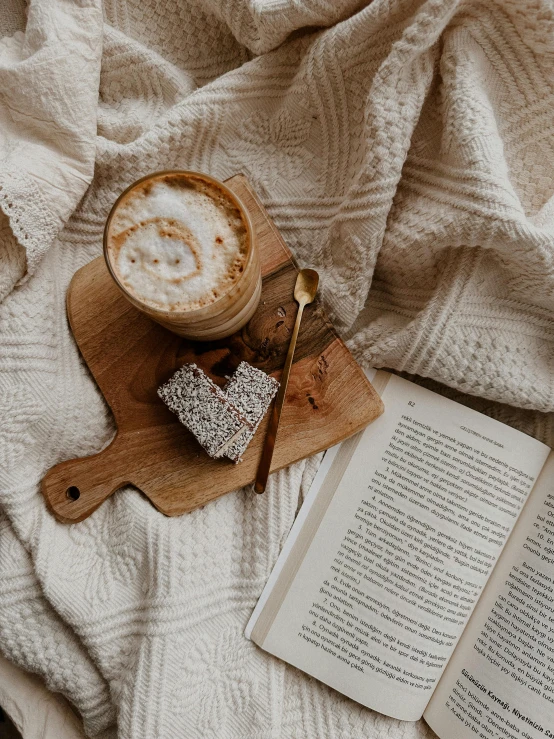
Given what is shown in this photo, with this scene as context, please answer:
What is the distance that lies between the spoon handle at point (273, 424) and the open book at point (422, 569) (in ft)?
0.41

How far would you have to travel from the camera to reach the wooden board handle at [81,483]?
91cm

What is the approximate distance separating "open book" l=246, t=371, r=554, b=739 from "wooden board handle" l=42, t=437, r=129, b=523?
303mm

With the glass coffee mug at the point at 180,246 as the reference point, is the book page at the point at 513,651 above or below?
below

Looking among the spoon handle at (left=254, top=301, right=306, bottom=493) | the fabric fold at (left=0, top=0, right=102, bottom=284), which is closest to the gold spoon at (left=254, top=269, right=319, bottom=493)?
the spoon handle at (left=254, top=301, right=306, bottom=493)

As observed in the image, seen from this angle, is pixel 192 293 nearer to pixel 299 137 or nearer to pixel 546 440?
pixel 299 137

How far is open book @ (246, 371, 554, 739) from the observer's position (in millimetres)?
908

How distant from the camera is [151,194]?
76cm

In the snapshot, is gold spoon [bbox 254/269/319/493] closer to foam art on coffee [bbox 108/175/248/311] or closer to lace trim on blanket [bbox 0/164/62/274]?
foam art on coffee [bbox 108/175/248/311]

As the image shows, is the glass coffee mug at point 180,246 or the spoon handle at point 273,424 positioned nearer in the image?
A: the glass coffee mug at point 180,246

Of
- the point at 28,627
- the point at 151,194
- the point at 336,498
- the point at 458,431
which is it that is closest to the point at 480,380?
the point at 458,431

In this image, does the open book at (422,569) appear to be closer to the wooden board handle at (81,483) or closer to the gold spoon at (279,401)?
the gold spoon at (279,401)

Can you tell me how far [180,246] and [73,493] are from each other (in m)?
0.44

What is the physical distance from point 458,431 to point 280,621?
16.3 inches

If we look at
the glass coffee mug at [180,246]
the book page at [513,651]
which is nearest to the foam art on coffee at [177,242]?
the glass coffee mug at [180,246]
